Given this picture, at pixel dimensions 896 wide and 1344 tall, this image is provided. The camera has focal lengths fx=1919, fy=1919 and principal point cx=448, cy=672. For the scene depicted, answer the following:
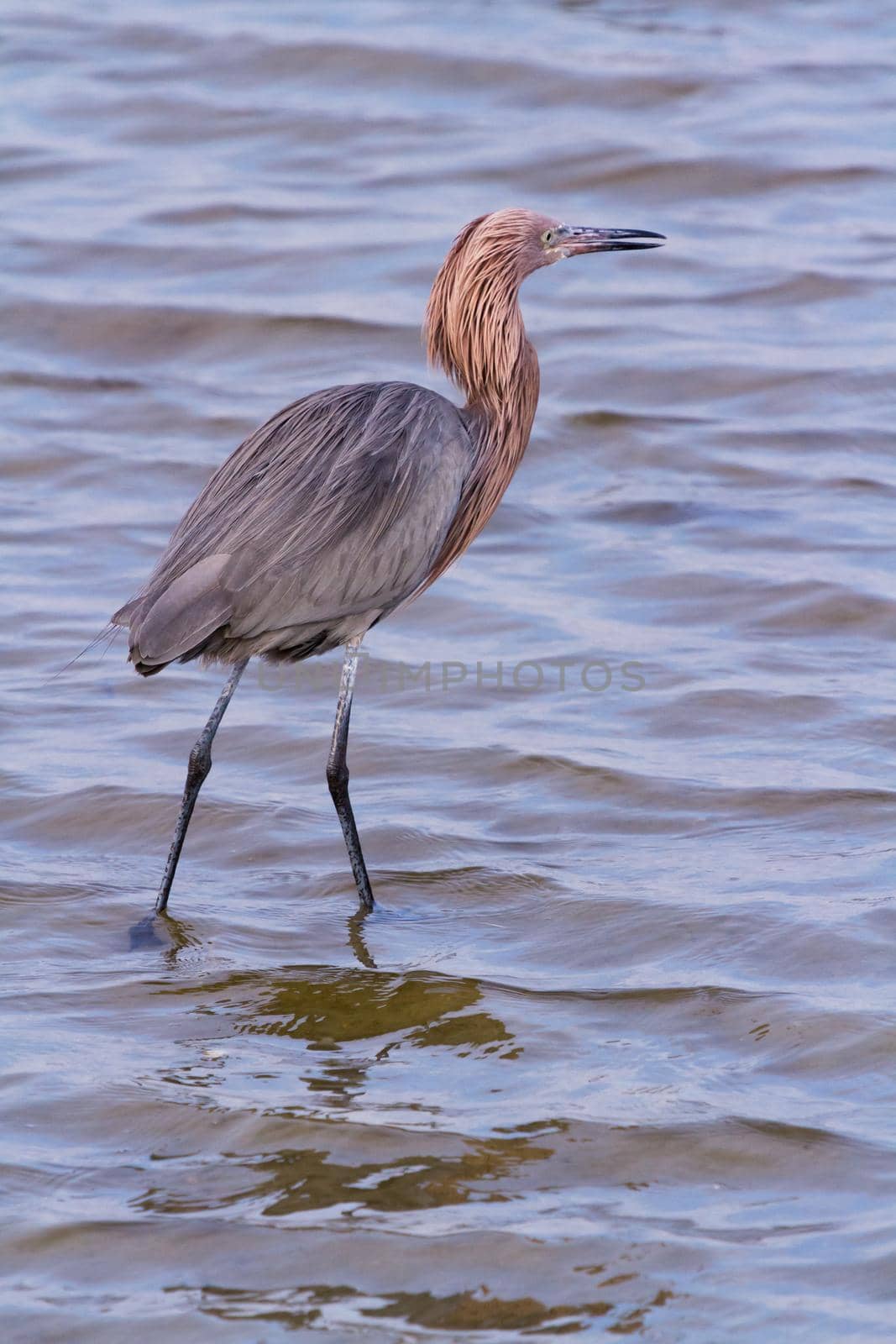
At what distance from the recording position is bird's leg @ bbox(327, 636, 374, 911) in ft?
19.5

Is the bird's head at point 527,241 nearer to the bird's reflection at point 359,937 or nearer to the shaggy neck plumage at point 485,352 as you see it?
the shaggy neck plumage at point 485,352

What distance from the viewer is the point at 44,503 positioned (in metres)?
9.38

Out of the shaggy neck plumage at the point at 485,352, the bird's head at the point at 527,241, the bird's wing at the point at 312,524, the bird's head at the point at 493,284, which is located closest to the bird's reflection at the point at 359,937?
the bird's wing at the point at 312,524

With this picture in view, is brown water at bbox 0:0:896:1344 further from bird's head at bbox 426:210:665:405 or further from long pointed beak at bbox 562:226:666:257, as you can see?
long pointed beak at bbox 562:226:666:257

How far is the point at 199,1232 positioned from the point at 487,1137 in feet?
2.45

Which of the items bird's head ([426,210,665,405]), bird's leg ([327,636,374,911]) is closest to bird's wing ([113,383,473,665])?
bird's leg ([327,636,374,911])

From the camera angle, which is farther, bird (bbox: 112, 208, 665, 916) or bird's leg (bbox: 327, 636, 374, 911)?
bird's leg (bbox: 327, 636, 374, 911)

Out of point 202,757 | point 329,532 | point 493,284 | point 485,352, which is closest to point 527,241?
point 493,284

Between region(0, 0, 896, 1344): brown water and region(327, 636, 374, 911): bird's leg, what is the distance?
0.42 feet

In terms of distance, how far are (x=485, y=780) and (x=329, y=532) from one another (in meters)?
1.35

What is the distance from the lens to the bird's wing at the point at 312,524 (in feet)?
18.8

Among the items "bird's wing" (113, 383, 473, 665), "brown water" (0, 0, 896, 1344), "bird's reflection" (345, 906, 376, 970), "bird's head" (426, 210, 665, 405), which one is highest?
"bird's head" (426, 210, 665, 405)

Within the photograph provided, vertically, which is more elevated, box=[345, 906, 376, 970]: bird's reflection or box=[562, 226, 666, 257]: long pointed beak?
box=[562, 226, 666, 257]: long pointed beak

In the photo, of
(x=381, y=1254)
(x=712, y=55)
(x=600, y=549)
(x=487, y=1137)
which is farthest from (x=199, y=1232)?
(x=712, y=55)
